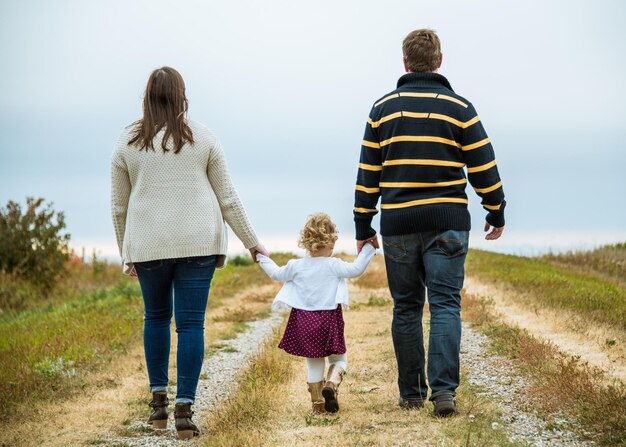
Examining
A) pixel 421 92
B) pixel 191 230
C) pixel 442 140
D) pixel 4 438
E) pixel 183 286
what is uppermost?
pixel 421 92

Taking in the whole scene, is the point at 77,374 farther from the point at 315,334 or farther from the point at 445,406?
the point at 445,406

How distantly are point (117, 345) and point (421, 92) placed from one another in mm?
6489

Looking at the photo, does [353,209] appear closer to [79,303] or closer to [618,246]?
[79,303]

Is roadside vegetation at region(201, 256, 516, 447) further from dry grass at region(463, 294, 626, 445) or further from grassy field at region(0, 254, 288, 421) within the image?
grassy field at region(0, 254, 288, 421)

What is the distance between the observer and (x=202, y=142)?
6051mm

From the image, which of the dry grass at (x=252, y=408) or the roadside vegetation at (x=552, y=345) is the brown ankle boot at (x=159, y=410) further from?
the roadside vegetation at (x=552, y=345)

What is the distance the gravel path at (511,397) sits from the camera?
19.6 feet

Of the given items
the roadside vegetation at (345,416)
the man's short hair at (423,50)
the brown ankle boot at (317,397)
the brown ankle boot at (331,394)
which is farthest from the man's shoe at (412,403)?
the man's short hair at (423,50)

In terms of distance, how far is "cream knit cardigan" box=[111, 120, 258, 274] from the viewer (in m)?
5.94

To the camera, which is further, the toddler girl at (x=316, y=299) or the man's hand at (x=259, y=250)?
the toddler girl at (x=316, y=299)

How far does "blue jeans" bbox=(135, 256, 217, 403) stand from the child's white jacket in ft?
2.66

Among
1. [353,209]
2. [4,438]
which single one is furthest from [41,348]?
[353,209]

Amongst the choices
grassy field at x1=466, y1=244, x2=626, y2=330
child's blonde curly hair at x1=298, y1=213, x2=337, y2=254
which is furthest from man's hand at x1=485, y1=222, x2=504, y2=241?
grassy field at x1=466, y1=244, x2=626, y2=330

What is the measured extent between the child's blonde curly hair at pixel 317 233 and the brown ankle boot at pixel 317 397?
1.08 meters
